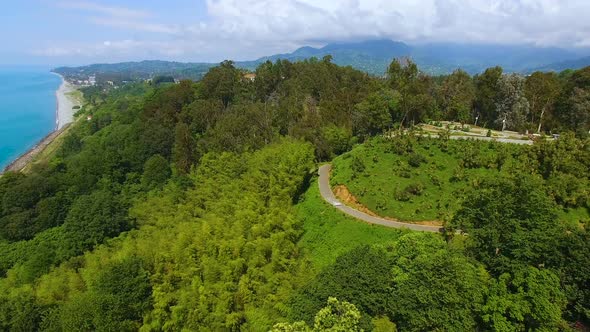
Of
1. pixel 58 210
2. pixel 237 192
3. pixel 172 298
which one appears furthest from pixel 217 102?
pixel 172 298

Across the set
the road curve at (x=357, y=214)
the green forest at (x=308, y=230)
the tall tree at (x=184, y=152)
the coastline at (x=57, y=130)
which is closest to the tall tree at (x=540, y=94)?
the green forest at (x=308, y=230)

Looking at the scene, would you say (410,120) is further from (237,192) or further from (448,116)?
(237,192)

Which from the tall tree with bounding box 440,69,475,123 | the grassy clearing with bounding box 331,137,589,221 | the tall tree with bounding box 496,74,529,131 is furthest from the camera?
the tall tree with bounding box 440,69,475,123

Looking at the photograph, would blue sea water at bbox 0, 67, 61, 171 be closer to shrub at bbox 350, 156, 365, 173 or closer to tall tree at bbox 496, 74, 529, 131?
shrub at bbox 350, 156, 365, 173

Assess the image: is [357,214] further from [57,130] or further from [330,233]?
[57,130]

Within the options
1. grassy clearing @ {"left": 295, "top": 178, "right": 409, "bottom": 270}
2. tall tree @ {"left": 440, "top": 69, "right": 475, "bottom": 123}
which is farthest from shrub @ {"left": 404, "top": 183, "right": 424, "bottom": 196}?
tall tree @ {"left": 440, "top": 69, "right": 475, "bottom": 123}

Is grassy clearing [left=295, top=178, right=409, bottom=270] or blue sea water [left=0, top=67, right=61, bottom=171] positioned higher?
grassy clearing [left=295, top=178, right=409, bottom=270]
